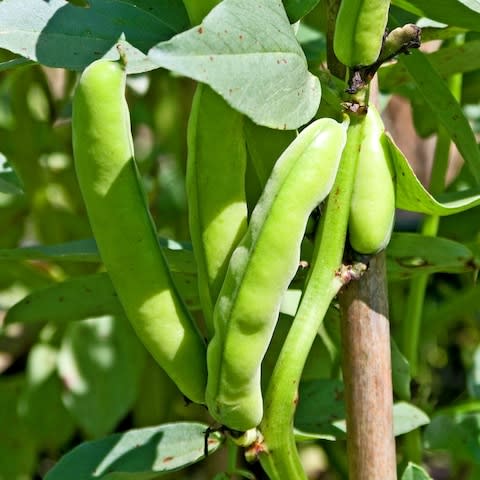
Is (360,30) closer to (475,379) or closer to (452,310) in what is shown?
(475,379)

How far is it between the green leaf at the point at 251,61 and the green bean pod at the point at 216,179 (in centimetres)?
4

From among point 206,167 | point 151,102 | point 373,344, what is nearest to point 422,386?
point 373,344

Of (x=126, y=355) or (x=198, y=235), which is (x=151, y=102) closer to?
(x=126, y=355)

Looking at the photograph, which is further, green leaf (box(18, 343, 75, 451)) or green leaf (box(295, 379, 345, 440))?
green leaf (box(18, 343, 75, 451))

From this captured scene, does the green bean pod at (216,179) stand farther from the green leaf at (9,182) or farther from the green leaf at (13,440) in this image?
the green leaf at (13,440)

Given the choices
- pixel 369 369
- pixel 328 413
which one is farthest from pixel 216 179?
pixel 328 413

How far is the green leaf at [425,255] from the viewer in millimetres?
635

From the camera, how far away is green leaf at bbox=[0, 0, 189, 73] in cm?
51

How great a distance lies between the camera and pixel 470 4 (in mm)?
546

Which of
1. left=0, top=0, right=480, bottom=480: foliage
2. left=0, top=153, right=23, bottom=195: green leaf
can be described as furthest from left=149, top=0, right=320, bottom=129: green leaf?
left=0, top=153, right=23, bottom=195: green leaf

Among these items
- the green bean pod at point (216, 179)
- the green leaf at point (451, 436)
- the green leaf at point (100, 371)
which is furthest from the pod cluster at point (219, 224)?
the green leaf at point (100, 371)

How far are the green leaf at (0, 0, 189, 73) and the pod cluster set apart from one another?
0.17ft

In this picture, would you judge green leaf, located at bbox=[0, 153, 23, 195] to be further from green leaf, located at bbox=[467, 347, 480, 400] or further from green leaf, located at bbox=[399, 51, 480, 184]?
green leaf, located at bbox=[467, 347, 480, 400]

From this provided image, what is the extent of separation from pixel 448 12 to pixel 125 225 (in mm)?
237
